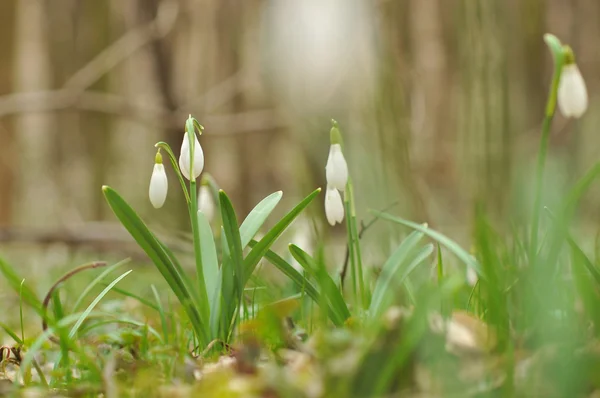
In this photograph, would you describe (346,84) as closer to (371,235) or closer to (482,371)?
(371,235)

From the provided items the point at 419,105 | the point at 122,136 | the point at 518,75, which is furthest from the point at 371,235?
the point at 122,136

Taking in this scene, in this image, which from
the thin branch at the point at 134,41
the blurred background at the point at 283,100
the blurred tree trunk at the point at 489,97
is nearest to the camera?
the blurred tree trunk at the point at 489,97

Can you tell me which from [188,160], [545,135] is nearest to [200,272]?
[188,160]

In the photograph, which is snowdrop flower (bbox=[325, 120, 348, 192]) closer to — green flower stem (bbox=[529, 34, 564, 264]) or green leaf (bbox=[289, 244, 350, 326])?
green leaf (bbox=[289, 244, 350, 326])

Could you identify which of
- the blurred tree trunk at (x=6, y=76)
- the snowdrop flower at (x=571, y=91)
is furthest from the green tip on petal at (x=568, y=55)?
the blurred tree trunk at (x=6, y=76)

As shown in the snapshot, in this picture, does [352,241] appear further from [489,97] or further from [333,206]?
[489,97]

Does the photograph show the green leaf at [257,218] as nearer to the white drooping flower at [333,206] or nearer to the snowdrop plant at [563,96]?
the white drooping flower at [333,206]
